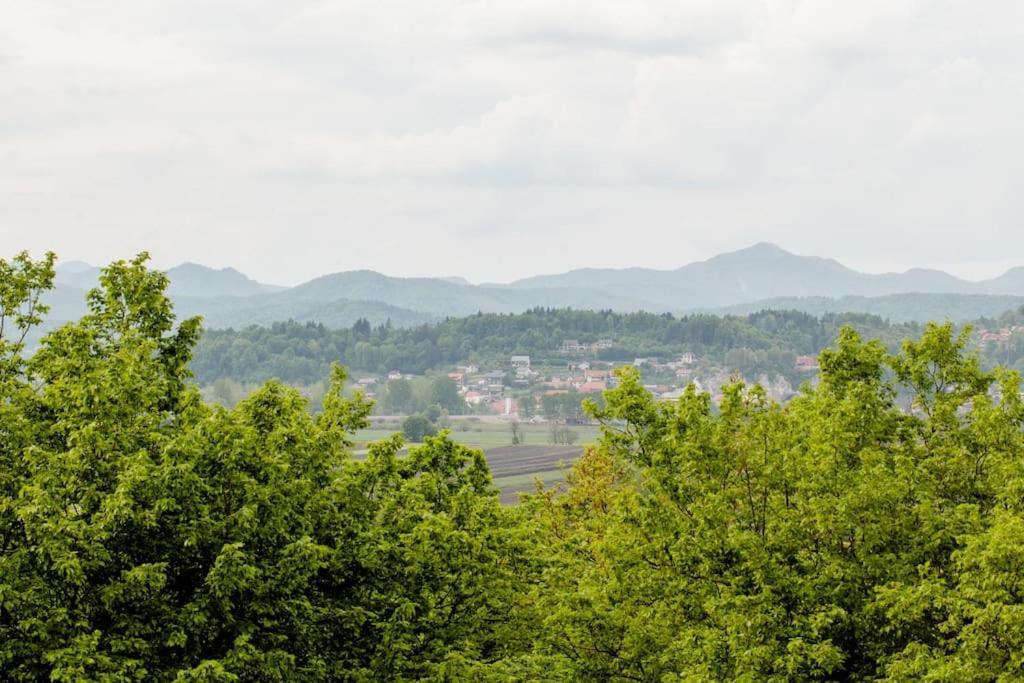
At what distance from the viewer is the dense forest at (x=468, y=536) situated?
22.5 m

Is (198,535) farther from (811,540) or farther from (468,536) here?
(811,540)

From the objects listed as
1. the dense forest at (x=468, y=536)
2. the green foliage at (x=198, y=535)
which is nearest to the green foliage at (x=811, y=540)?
the dense forest at (x=468, y=536)

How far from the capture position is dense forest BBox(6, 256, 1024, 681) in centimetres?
2245

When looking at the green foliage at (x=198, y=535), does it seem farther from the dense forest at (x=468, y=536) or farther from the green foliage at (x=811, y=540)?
the green foliage at (x=811, y=540)

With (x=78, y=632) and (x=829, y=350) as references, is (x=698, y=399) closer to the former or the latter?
(x=829, y=350)

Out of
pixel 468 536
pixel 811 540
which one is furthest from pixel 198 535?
pixel 811 540

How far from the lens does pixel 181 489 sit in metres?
22.8

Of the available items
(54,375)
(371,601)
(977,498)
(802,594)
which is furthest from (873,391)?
(54,375)

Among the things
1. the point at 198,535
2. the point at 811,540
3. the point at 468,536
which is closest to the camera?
the point at 198,535

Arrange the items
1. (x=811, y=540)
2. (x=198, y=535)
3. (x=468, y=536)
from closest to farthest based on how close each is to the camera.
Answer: (x=198, y=535) < (x=811, y=540) < (x=468, y=536)

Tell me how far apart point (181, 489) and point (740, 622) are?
11.8 metres

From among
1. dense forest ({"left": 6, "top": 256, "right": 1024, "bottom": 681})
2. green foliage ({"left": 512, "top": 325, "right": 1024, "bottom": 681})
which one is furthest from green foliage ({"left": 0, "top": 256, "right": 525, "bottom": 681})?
green foliage ({"left": 512, "top": 325, "right": 1024, "bottom": 681})

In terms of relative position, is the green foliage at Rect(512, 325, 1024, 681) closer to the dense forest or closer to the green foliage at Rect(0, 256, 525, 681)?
the dense forest

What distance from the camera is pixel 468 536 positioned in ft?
92.5
